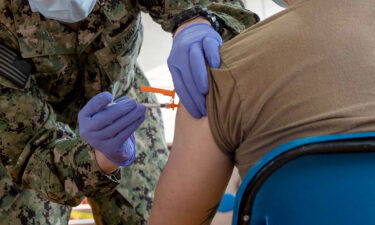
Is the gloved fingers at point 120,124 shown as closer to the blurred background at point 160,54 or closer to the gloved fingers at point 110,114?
the gloved fingers at point 110,114

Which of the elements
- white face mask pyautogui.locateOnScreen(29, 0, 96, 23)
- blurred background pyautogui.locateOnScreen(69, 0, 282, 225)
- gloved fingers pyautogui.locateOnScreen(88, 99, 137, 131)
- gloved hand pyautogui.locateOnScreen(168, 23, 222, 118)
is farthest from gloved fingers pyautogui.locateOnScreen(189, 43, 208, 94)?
blurred background pyautogui.locateOnScreen(69, 0, 282, 225)

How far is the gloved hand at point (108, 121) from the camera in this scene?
134cm

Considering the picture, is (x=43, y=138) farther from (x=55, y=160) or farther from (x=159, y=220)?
(x=159, y=220)

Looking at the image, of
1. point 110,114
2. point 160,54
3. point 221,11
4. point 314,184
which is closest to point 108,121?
point 110,114

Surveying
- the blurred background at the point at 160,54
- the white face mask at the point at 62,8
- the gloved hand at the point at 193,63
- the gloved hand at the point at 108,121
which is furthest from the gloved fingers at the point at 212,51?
the blurred background at the point at 160,54

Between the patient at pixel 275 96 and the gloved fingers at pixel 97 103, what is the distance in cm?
30

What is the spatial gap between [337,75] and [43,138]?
3.25 ft

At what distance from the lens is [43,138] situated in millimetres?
1576

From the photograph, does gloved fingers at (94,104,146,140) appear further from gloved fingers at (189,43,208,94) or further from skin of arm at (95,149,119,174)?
gloved fingers at (189,43,208,94)

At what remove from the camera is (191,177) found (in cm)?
108

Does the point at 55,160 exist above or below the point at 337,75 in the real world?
below

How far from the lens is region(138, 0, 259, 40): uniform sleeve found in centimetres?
150

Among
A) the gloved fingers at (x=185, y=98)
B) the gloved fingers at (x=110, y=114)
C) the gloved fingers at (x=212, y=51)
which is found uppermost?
the gloved fingers at (x=212, y=51)

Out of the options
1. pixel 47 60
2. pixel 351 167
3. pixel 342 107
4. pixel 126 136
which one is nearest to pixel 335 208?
pixel 351 167
